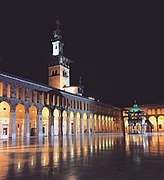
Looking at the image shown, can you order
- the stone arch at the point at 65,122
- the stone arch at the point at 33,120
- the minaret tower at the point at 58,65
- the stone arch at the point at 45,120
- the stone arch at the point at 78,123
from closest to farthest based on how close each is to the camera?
the stone arch at the point at 33,120
the stone arch at the point at 45,120
the stone arch at the point at 65,122
the stone arch at the point at 78,123
the minaret tower at the point at 58,65

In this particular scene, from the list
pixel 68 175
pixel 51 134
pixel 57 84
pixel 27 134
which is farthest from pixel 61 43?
pixel 68 175

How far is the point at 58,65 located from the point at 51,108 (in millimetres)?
25048

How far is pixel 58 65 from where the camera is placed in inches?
2724

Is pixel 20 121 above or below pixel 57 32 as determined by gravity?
below

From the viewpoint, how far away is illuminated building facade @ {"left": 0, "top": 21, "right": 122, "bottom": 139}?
37.0 metres

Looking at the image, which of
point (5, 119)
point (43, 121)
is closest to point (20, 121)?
point (5, 119)

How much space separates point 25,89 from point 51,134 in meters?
11.4

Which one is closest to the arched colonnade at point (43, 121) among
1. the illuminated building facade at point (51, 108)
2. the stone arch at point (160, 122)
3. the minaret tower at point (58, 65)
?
the illuminated building facade at point (51, 108)

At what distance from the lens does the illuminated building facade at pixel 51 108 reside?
37.0 m

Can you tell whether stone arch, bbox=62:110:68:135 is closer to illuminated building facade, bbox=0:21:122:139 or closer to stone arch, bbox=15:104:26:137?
illuminated building facade, bbox=0:21:122:139

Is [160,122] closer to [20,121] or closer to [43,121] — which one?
[43,121]

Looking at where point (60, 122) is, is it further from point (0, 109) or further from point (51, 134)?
point (0, 109)

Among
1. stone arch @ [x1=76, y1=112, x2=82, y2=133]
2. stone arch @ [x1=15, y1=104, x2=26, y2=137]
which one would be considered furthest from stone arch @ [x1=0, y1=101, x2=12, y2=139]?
stone arch @ [x1=76, y1=112, x2=82, y2=133]

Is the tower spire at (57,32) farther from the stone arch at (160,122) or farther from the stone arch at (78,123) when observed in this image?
the stone arch at (160,122)
